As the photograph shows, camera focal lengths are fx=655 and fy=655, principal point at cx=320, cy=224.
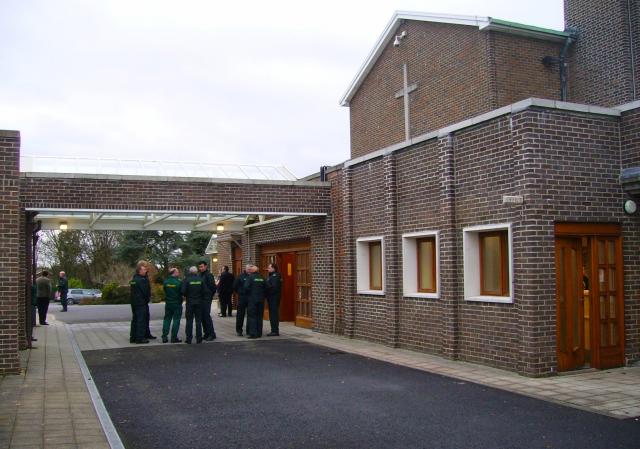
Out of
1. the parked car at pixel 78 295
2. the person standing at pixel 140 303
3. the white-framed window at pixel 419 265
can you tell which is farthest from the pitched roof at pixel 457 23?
the parked car at pixel 78 295

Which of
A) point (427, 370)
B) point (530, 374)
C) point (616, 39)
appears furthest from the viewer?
point (616, 39)

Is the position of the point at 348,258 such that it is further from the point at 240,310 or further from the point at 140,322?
the point at 140,322

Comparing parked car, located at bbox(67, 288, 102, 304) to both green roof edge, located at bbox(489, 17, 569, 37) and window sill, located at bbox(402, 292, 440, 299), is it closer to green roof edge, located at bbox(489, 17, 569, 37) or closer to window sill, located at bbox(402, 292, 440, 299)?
green roof edge, located at bbox(489, 17, 569, 37)

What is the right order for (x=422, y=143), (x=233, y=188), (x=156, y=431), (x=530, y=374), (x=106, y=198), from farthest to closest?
(x=233, y=188) < (x=106, y=198) < (x=422, y=143) < (x=530, y=374) < (x=156, y=431)

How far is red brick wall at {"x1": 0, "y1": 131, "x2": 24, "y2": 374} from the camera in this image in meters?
9.66

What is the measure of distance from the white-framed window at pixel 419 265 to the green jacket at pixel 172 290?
4914mm

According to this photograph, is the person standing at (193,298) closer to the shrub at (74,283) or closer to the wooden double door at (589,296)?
the wooden double door at (589,296)

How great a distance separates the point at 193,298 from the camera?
1407 cm

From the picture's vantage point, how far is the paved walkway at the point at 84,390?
638cm

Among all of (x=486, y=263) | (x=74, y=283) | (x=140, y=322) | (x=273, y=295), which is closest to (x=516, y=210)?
(x=486, y=263)

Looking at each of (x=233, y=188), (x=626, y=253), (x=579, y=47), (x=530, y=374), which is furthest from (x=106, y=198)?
(x=579, y=47)

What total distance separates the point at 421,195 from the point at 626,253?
11.7 ft

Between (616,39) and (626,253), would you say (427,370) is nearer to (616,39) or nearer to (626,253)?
(626,253)

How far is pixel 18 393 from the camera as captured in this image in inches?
328
